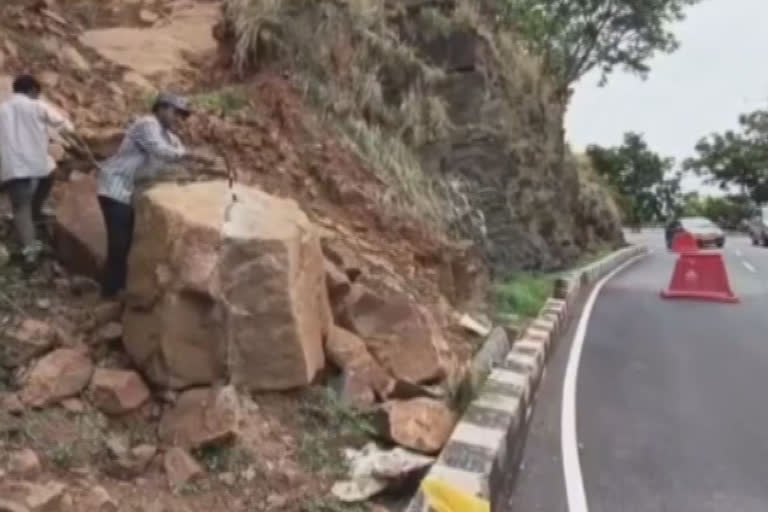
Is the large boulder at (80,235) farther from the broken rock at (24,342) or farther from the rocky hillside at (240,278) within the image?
the broken rock at (24,342)

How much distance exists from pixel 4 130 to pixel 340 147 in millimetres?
3283

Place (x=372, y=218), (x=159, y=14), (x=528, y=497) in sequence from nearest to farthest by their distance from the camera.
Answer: (x=528, y=497) < (x=372, y=218) < (x=159, y=14)

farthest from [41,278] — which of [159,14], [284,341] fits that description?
[159,14]

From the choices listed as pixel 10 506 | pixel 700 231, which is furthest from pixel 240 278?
pixel 700 231

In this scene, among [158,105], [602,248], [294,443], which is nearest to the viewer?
[294,443]

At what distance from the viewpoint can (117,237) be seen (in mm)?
5969

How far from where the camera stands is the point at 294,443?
5.17 metres

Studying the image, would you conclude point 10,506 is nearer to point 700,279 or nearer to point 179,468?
point 179,468

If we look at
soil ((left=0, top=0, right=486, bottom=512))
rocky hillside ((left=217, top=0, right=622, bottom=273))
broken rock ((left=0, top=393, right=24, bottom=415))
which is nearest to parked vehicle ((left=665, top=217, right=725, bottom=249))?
rocky hillside ((left=217, top=0, right=622, bottom=273))

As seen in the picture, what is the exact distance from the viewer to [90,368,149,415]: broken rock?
510cm

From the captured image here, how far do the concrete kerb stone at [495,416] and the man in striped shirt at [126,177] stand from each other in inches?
92.4

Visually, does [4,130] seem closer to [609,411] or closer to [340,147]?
[340,147]

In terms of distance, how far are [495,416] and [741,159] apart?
64.8m

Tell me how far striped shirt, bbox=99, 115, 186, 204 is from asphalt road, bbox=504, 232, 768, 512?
297 cm
